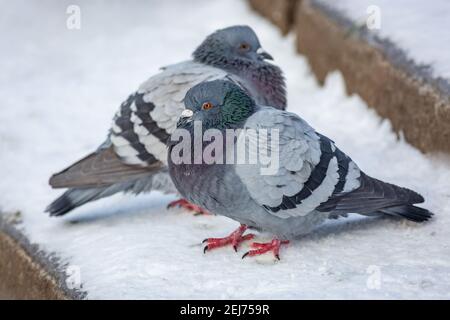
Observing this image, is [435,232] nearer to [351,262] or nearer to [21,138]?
[351,262]

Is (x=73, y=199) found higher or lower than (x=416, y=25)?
lower

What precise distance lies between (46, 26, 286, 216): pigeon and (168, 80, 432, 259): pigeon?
2.93 feet

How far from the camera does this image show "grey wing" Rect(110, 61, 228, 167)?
625 centimetres

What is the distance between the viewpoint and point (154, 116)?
6.27m

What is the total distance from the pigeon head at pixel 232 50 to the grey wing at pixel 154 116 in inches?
10.9

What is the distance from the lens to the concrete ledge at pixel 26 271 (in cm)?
552

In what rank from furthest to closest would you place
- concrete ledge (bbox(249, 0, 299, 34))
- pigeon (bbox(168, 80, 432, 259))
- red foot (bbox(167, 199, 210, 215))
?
concrete ledge (bbox(249, 0, 299, 34)), red foot (bbox(167, 199, 210, 215)), pigeon (bbox(168, 80, 432, 259))

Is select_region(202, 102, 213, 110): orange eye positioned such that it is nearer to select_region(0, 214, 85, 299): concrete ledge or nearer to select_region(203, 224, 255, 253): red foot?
select_region(203, 224, 255, 253): red foot

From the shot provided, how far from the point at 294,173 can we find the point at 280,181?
104 millimetres

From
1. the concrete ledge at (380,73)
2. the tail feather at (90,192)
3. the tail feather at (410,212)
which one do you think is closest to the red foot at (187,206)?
the tail feather at (90,192)

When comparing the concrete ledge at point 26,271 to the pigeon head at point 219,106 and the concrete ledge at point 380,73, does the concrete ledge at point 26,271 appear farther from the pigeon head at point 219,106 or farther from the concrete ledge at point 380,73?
the concrete ledge at point 380,73

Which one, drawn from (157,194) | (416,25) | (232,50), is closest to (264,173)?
(232,50)

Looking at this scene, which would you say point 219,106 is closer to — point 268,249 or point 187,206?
point 268,249

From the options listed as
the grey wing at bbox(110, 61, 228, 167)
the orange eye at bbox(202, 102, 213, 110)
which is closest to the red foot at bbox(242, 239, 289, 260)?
the orange eye at bbox(202, 102, 213, 110)
